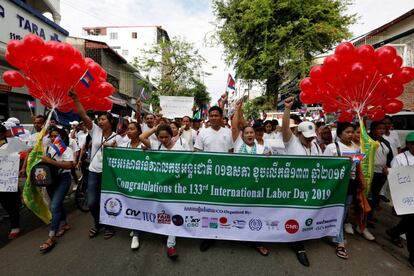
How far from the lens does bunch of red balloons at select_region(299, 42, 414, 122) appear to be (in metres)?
4.06

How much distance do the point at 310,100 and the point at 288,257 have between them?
3.13m

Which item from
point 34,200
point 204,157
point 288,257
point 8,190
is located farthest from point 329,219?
point 8,190

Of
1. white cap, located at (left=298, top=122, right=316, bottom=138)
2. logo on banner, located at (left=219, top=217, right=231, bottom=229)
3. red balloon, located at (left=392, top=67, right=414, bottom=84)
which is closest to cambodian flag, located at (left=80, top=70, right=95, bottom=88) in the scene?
logo on banner, located at (left=219, top=217, right=231, bottom=229)

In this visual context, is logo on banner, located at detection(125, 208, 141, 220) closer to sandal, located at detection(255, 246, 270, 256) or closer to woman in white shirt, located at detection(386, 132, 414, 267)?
sandal, located at detection(255, 246, 270, 256)

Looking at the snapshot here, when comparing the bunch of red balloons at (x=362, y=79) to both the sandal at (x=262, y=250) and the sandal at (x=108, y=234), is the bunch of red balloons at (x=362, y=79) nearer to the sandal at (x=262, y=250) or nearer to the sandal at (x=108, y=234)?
the sandal at (x=262, y=250)

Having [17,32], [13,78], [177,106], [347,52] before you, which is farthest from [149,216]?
[17,32]

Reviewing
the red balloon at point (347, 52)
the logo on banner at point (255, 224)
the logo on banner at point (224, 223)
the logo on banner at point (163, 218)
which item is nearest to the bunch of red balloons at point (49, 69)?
the logo on banner at point (163, 218)

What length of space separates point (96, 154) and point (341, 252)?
147 inches

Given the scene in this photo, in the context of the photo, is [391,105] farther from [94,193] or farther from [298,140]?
[94,193]

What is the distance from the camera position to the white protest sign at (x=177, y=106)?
9.72 metres

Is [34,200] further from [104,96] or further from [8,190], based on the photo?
[104,96]

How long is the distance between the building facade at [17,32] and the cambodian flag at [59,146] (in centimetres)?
733

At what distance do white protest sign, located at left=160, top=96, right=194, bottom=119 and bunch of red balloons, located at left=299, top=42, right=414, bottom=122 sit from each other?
5623mm

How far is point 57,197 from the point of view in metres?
Result: 3.64
